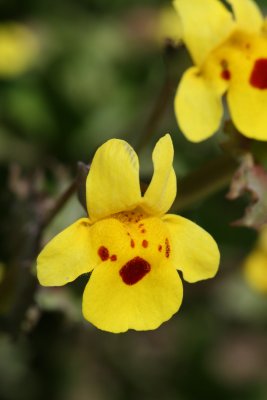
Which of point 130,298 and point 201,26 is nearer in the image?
point 130,298

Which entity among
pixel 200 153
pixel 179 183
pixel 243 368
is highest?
pixel 179 183

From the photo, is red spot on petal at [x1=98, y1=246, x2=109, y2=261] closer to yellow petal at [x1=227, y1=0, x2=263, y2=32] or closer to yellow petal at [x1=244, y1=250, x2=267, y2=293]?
yellow petal at [x1=227, y1=0, x2=263, y2=32]

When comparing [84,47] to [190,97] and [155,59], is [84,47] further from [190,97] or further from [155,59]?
[190,97]

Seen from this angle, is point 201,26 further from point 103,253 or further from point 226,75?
point 103,253

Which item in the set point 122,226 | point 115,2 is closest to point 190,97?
point 122,226

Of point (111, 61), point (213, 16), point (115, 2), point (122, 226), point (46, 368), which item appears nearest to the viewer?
point (122, 226)

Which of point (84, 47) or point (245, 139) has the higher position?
point (245, 139)

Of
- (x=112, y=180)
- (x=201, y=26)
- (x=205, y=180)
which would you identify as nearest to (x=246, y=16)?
(x=201, y=26)

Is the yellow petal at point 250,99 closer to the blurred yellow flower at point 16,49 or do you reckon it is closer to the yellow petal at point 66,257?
the yellow petal at point 66,257
